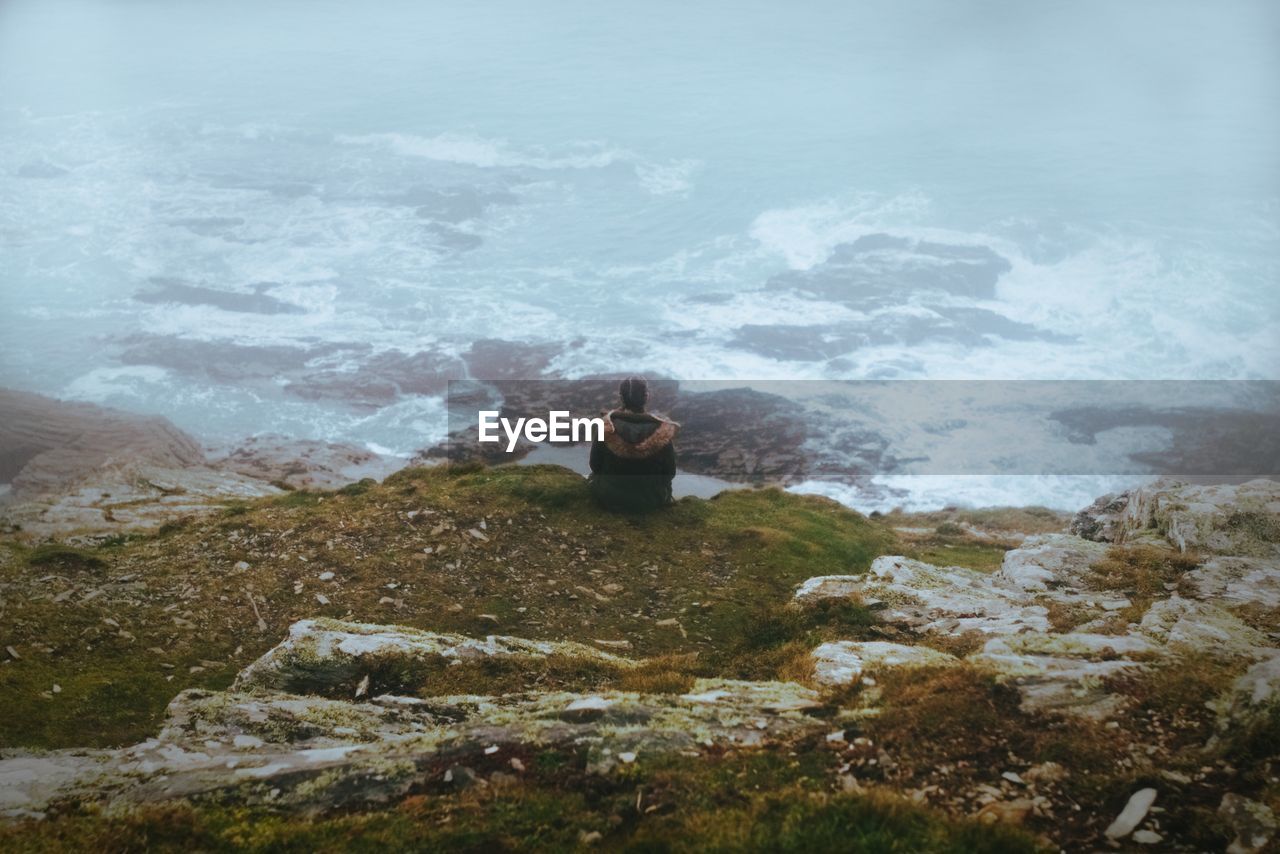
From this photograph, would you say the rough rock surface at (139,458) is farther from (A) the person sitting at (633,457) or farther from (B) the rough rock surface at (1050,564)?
(B) the rough rock surface at (1050,564)

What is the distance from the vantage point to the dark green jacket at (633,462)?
1683 cm

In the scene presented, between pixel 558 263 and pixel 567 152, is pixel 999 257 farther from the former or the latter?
pixel 567 152

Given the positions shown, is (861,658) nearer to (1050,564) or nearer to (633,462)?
(1050,564)

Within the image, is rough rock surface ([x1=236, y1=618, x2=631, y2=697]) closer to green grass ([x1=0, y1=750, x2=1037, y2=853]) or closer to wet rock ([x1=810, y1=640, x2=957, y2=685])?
wet rock ([x1=810, y1=640, x2=957, y2=685])

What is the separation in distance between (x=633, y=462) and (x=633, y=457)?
0.55ft

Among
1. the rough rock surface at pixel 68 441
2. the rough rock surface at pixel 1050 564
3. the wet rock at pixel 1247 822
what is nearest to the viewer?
the wet rock at pixel 1247 822

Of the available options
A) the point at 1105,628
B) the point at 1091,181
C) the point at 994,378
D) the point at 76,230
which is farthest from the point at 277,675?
the point at 1091,181

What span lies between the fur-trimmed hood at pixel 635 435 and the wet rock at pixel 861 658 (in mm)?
5956

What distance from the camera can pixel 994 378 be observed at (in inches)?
1780

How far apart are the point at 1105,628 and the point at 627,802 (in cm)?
641

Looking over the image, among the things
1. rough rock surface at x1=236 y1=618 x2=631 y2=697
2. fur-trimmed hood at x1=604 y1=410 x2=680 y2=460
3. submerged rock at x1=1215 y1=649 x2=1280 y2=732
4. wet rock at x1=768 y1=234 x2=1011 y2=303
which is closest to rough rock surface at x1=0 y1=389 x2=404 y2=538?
fur-trimmed hood at x1=604 y1=410 x2=680 y2=460

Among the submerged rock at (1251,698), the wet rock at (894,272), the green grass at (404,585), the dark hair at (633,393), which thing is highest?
the wet rock at (894,272)

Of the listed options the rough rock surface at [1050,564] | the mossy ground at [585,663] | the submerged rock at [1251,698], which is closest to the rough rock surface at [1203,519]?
the rough rock surface at [1050,564]

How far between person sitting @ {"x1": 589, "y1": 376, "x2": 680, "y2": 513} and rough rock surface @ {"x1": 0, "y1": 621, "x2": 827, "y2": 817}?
7000 mm
